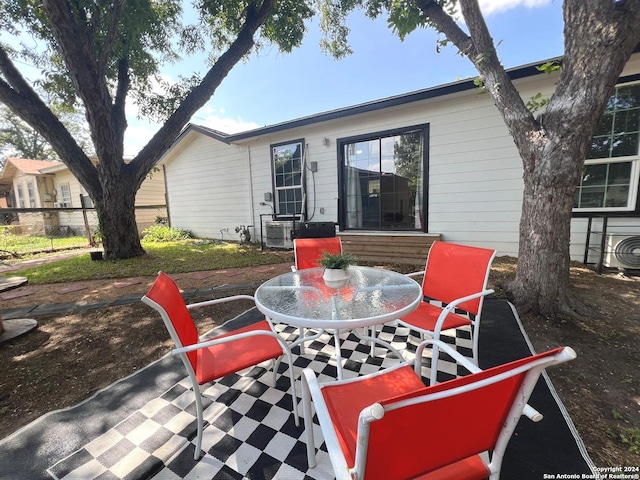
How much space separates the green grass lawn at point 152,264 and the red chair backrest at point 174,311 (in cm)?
377

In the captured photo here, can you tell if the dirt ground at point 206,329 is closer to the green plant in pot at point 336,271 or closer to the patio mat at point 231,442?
the patio mat at point 231,442

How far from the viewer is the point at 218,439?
1.44m

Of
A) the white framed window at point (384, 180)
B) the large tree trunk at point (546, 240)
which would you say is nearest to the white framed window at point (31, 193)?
the white framed window at point (384, 180)

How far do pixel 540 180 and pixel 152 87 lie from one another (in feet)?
27.3

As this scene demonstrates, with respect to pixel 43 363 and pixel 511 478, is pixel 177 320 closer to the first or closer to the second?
pixel 511 478

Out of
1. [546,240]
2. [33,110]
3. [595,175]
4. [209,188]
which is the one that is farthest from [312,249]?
[209,188]

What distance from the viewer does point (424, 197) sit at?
5.37 meters

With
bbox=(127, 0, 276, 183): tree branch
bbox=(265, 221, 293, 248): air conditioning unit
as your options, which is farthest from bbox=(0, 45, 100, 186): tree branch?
bbox=(265, 221, 293, 248): air conditioning unit

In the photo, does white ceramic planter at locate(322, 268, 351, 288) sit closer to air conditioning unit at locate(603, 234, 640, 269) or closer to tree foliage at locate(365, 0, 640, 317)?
tree foliage at locate(365, 0, 640, 317)

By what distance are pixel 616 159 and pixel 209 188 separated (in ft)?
30.6

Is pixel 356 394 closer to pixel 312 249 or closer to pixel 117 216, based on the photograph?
pixel 312 249

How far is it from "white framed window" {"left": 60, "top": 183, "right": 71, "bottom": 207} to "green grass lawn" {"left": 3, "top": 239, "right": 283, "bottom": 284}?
389 inches

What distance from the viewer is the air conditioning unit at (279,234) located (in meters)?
6.71

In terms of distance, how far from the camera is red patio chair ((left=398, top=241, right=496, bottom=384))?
180 centimetres
